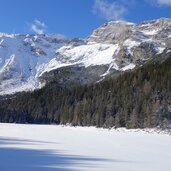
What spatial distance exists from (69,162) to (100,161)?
6.81 feet

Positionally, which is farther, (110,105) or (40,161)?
(110,105)

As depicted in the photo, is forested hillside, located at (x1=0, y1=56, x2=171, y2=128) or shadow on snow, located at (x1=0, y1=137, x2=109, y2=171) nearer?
shadow on snow, located at (x1=0, y1=137, x2=109, y2=171)

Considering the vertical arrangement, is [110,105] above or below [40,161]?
above

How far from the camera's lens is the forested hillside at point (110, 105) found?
93.7 meters

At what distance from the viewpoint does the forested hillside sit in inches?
3688

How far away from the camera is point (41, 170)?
2064 cm

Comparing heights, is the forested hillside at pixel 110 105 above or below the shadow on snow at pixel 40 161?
above

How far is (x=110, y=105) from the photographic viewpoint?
4437 inches

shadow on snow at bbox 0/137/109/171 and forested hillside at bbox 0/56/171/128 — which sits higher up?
forested hillside at bbox 0/56/171/128

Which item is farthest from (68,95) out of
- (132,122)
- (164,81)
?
(132,122)


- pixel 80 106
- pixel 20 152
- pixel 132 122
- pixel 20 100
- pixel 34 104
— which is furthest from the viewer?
pixel 20 100

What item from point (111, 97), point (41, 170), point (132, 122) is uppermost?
point (111, 97)

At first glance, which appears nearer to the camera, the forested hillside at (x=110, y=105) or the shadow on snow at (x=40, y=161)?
the shadow on snow at (x=40, y=161)

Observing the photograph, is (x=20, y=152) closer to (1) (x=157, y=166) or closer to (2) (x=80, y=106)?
(1) (x=157, y=166)
